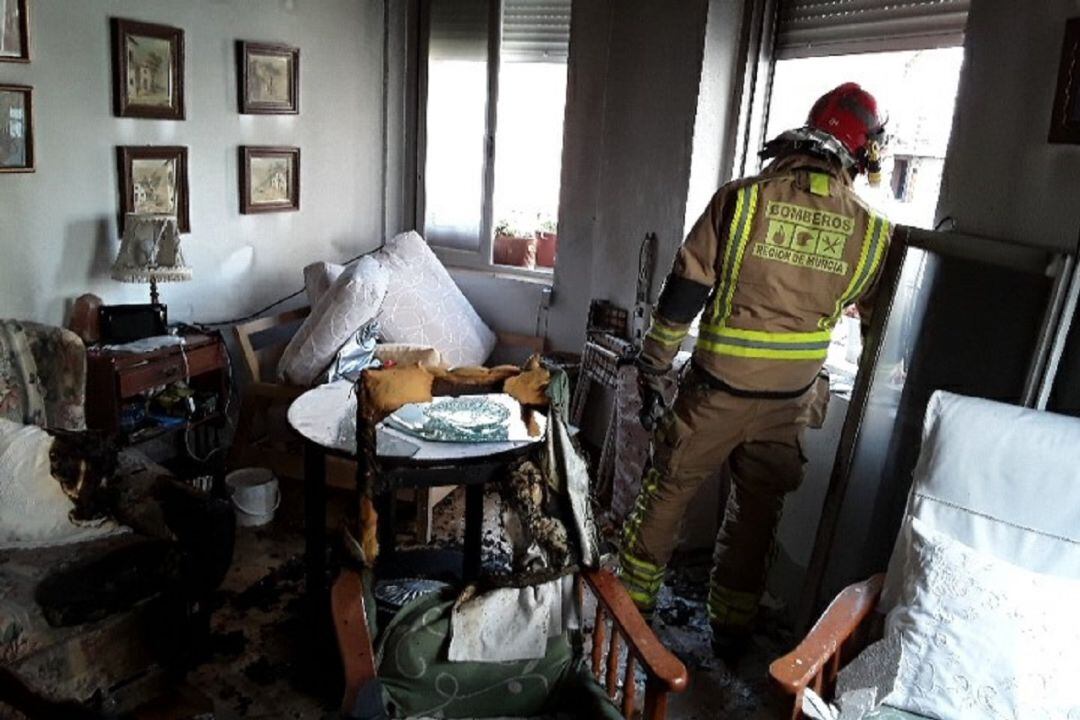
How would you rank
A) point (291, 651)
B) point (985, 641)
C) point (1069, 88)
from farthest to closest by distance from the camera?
1. point (291, 651)
2. point (1069, 88)
3. point (985, 641)

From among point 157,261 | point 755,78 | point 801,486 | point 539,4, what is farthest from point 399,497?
point 539,4

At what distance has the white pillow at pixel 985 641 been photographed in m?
1.65

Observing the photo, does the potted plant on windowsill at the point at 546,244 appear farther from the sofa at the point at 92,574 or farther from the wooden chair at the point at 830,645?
the wooden chair at the point at 830,645

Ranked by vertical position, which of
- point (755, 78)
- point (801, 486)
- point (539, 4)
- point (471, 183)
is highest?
point (539, 4)

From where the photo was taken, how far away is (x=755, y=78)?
334 centimetres

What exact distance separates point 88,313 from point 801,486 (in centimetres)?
269

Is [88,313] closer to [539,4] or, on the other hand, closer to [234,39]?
[234,39]

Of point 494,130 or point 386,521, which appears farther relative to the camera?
point 494,130

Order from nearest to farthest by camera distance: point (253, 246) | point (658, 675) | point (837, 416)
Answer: point (658, 675) < point (837, 416) < point (253, 246)

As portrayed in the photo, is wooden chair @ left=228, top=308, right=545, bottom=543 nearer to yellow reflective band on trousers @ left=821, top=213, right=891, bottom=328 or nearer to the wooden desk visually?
the wooden desk

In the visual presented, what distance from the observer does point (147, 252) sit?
3.19 metres

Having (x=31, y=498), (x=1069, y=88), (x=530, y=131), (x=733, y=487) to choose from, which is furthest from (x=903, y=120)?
(x=31, y=498)

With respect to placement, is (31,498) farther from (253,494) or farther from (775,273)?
(775,273)

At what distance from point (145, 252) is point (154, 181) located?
0.42 metres
